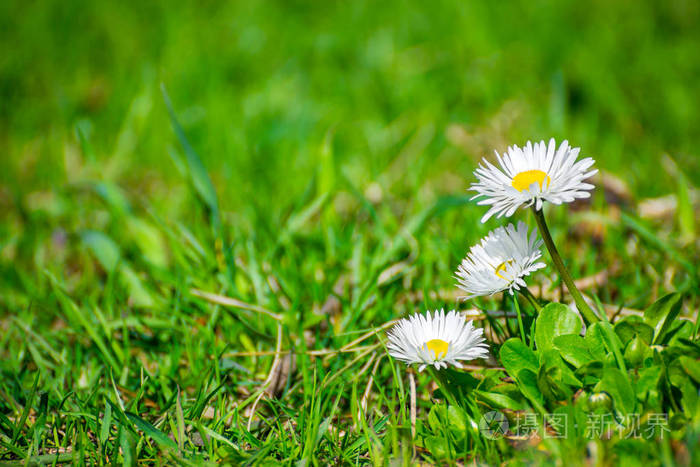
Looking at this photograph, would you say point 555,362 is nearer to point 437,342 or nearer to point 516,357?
point 516,357

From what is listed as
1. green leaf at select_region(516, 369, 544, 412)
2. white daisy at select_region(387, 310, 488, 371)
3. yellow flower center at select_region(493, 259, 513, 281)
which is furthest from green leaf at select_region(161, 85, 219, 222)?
green leaf at select_region(516, 369, 544, 412)

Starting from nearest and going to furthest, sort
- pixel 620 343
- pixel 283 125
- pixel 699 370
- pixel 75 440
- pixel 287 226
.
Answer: pixel 699 370 → pixel 620 343 → pixel 75 440 → pixel 287 226 → pixel 283 125

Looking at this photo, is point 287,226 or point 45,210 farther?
point 45,210

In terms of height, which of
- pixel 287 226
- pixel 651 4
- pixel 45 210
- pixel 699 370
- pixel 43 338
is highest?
pixel 651 4

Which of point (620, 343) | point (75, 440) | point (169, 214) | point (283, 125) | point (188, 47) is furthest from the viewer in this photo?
point (188, 47)

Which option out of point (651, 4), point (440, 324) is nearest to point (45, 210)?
point (440, 324)

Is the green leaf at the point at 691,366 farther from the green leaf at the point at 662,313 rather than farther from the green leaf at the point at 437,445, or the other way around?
the green leaf at the point at 437,445

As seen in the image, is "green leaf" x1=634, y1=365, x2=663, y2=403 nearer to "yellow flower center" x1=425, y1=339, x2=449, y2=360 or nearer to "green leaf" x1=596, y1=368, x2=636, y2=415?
"green leaf" x1=596, y1=368, x2=636, y2=415

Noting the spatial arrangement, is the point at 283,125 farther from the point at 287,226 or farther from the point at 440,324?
the point at 440,324
